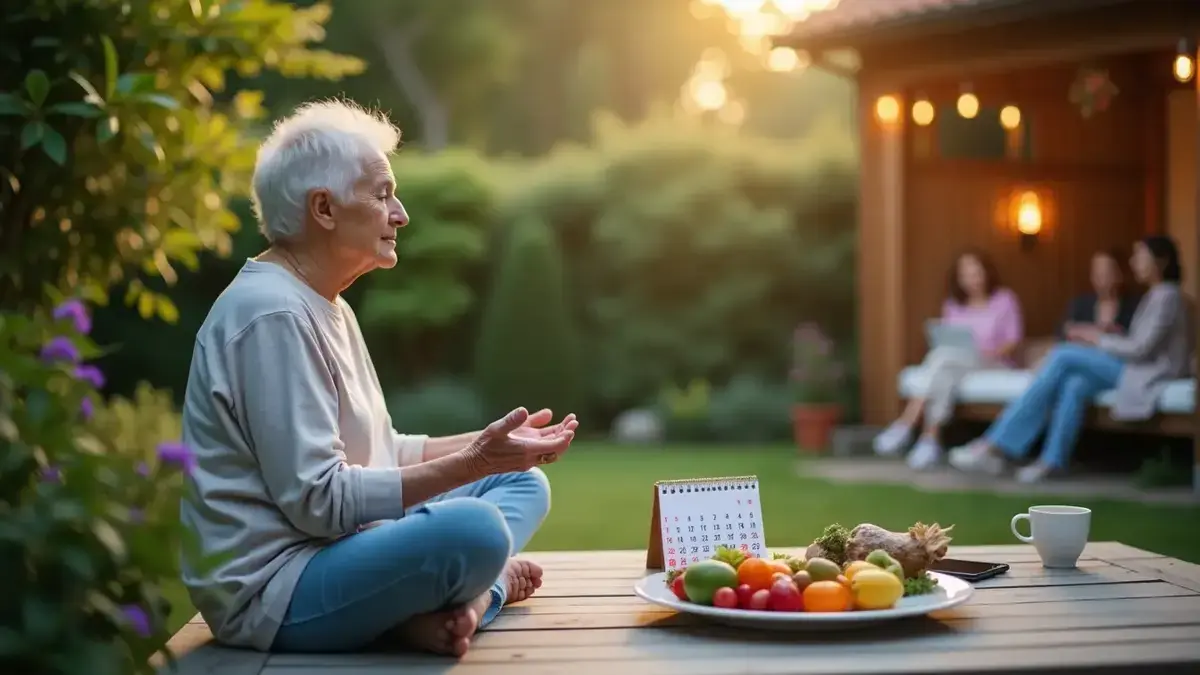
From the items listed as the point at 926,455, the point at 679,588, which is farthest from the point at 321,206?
the point at 926,455

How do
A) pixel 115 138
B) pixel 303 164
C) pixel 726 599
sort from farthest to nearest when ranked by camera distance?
1. pixel 115 138
2. pixel 303 164
3. pixel 726 599

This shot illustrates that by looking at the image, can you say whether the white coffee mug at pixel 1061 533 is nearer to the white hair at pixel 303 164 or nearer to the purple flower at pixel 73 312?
the white hair at pixel 303 164

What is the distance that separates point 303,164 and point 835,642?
1.37 metres

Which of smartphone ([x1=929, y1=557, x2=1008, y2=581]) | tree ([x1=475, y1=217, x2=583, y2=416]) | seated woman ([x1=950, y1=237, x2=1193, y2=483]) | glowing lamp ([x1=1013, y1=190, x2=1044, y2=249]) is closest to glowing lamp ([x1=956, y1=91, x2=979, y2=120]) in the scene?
glowing lamp ([x1=1013, y1=190, x2=1044, y2=249])

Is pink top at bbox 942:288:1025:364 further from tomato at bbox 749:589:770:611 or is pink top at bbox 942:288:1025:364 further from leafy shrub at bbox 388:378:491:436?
tomato at bbox 749:589:770:611

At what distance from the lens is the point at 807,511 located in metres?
6.66

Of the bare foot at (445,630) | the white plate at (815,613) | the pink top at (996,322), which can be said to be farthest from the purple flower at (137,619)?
the pink top at (996,322)

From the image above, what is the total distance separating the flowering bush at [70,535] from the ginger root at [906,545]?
1450mm

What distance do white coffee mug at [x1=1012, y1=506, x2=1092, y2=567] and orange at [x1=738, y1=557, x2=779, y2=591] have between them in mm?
820

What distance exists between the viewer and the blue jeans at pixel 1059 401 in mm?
7918

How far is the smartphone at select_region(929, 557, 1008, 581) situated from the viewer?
Result: 9.87ft

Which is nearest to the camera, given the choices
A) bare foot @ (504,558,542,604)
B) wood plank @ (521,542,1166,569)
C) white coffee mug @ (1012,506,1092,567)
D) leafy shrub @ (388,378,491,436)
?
bare foot @ (504,558,542,604)

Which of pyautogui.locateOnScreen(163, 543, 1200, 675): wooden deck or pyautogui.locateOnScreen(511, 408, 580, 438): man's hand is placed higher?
pyautogui.locateOnScreen(511, 408, 580, 438): man's hand

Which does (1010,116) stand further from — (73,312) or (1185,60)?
(73,312)
